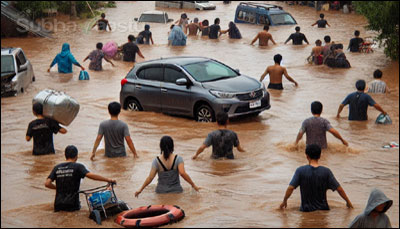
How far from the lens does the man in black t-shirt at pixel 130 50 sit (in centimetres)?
2750

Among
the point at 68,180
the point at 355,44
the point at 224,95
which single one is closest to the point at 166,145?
the point at 68,180

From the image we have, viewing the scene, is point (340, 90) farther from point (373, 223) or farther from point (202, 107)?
point (373, 223)

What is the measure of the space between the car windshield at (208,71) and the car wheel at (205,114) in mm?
695

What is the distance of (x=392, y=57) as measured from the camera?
2659cm

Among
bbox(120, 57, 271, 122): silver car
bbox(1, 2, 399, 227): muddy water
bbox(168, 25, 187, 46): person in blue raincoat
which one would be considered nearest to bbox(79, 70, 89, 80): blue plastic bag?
bbox(1, 2, 399, 227): muddy water

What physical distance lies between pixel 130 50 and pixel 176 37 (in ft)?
15.9

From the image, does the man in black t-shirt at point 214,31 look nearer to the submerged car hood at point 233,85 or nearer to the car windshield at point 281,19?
the car windshield at point 281,19

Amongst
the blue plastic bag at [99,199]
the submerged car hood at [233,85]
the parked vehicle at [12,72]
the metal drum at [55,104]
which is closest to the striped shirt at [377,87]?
the submerged car hood at [233,85]

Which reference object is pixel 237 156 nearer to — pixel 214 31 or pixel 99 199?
pixel 99 199

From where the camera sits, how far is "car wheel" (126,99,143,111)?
18.6 meters

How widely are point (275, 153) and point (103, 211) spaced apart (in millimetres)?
5457

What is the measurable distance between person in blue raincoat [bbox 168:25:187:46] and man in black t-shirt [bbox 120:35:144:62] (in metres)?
4.35

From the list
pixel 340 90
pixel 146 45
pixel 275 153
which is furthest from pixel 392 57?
pixel 275 153

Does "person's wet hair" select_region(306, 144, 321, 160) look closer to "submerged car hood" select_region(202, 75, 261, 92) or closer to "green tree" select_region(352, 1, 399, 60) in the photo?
"submerged car hood" select_region(202, 75, 261, 92)
